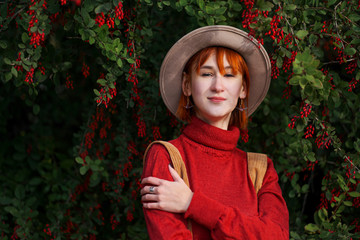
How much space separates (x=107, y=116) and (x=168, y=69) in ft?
2.23

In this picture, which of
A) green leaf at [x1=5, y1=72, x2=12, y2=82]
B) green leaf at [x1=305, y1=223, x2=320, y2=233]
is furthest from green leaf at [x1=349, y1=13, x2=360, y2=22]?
green leaf at [x1=5, y1=72, x2=12, y2=82]

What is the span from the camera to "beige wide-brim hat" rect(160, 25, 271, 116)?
2105mm

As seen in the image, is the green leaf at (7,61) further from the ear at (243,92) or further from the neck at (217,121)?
the ear at (243,92)

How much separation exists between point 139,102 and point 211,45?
0.62 meters

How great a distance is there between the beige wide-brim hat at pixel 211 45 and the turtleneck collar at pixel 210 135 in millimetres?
212

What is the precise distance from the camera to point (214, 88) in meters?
2.07

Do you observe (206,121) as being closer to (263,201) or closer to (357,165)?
(263,201)

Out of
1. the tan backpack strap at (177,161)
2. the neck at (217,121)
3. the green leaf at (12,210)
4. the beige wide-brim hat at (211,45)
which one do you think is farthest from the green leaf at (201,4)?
the green leaf at (12,210)

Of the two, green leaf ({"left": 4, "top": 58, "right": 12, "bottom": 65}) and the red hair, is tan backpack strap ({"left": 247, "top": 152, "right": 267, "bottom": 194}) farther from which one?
green leaf ({"left": 4, "top": 58, "right": 12, "bottom": 65})

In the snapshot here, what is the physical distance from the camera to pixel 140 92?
8.74 feet

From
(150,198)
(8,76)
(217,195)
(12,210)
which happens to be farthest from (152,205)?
(12,210)

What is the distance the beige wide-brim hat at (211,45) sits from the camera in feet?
6.91

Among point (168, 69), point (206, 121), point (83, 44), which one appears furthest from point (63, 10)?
point (206, 121)

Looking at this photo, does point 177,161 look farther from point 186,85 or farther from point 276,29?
point 276,29
